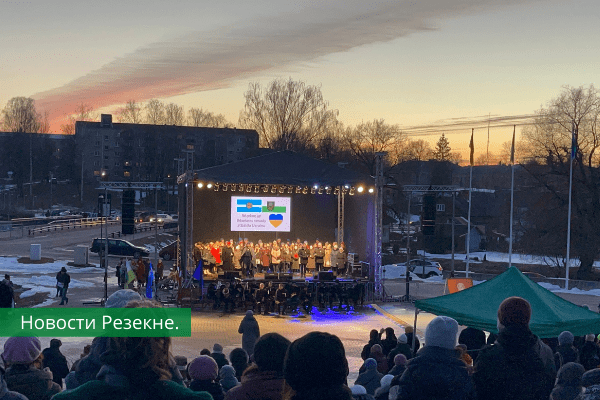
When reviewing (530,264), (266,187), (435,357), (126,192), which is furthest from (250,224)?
(530,264)

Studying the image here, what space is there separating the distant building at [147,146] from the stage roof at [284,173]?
62746 millimetres

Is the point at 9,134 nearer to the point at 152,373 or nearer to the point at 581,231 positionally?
the point at 581,231

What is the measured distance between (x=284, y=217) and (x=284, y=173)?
4673mm

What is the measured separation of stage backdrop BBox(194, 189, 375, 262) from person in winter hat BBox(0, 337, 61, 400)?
22.9 meters

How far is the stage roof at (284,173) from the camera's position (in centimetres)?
2352

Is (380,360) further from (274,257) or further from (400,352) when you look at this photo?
(274,257)

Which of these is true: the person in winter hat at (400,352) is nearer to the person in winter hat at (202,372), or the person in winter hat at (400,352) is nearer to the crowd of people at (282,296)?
the person in winter hat at (202,372)

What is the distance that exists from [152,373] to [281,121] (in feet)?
185

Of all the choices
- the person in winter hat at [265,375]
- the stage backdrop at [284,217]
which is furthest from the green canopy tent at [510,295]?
the stage backdrop at [284,217]

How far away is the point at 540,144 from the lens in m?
37.8

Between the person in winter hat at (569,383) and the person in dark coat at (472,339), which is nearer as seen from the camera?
the person in winter hat at (569,383)

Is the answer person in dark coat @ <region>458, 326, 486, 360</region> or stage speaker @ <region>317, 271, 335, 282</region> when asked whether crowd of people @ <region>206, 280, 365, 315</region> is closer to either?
stage speaker @ <region>317, 271, 335, 282</region>

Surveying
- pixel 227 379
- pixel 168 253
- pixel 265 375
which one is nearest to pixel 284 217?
pixel 168 253

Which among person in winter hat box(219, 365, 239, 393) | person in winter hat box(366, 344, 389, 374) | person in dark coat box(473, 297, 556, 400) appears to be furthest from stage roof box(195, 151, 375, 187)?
person in dark coat box(473, 297, 556, 400)
